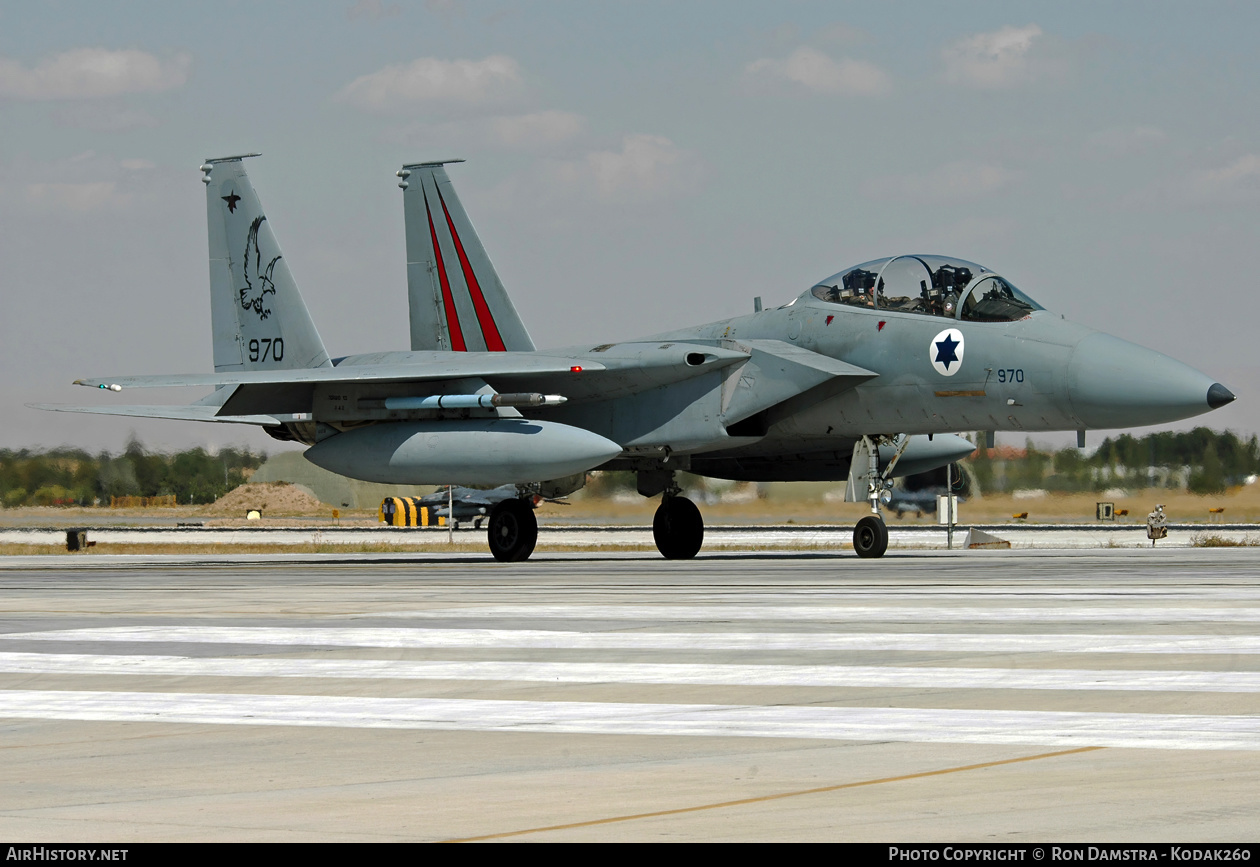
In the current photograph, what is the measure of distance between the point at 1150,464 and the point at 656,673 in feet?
75.0

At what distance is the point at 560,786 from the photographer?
5270mm

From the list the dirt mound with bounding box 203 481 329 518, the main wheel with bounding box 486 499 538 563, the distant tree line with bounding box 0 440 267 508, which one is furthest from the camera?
the dirt mound with bounding box 203 481 329 518

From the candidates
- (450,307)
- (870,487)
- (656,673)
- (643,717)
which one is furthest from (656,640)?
(450,307)

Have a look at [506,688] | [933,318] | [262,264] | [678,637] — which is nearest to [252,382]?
[262,264]

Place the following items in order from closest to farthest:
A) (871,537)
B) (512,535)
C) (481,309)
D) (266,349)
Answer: (871,537) → (512,535) → (266,349) → (481,309)

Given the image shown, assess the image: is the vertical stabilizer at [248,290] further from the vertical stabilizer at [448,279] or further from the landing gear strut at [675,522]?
the landing gear strut at [675,522]

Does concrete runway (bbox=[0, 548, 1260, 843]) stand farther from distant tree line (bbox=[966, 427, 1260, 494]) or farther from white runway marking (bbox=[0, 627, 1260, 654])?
distant tree line (bbox=[966, 427, 1260, 494])

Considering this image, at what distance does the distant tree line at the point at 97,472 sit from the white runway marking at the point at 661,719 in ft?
108

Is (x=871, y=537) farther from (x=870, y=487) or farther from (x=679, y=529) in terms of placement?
(x=679, y=529)

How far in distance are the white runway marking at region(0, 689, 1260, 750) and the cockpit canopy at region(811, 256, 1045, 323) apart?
13459 millimetres

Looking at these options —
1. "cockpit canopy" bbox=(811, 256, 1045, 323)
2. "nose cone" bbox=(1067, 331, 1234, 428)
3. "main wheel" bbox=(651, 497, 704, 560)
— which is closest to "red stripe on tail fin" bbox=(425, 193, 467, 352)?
"main wheel" bbox=(651, 497, 704, 560)

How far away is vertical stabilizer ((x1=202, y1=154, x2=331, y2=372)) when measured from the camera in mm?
26031

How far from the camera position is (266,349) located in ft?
85.9

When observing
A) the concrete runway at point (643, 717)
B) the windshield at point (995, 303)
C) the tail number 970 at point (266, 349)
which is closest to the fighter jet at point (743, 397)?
the windshield at point (995, 303)
